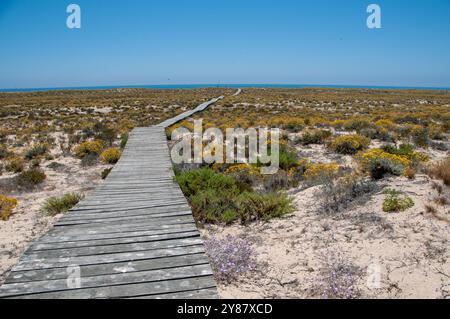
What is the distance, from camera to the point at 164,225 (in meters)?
4.47

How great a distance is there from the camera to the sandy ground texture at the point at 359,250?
3307 millimetres

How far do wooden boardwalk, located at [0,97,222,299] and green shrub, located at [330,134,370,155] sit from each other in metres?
7.43

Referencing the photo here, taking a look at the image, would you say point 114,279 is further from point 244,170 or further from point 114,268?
point 244,170

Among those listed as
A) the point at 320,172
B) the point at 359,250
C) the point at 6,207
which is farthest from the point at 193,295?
the point at 320,172

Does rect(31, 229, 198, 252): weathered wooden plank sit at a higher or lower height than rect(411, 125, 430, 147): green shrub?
lower

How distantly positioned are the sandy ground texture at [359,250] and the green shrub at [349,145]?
5.71 metres

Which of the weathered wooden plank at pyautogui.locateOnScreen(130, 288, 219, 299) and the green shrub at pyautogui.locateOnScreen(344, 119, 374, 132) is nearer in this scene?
the weathered wooden plank at pyautogui.locateOnScreen(130, 288, 219, 299)

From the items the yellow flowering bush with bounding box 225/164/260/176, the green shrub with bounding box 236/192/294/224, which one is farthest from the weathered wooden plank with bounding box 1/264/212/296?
the yellow flowering bush with bounding box 225/164/260/176

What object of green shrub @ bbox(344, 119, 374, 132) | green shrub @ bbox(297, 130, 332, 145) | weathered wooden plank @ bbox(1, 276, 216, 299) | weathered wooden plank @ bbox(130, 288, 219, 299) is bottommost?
weathered wooden plank @ bbox(130, 288, 219, 299)

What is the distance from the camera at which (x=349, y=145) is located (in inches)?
440

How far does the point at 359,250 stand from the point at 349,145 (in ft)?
25.8

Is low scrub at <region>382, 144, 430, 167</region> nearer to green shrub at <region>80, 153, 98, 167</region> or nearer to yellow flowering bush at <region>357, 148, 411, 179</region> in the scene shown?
yellow flowering bush at <region>357, 148, 411, 179</region>

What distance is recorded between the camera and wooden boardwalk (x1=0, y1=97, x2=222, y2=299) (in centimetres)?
295
